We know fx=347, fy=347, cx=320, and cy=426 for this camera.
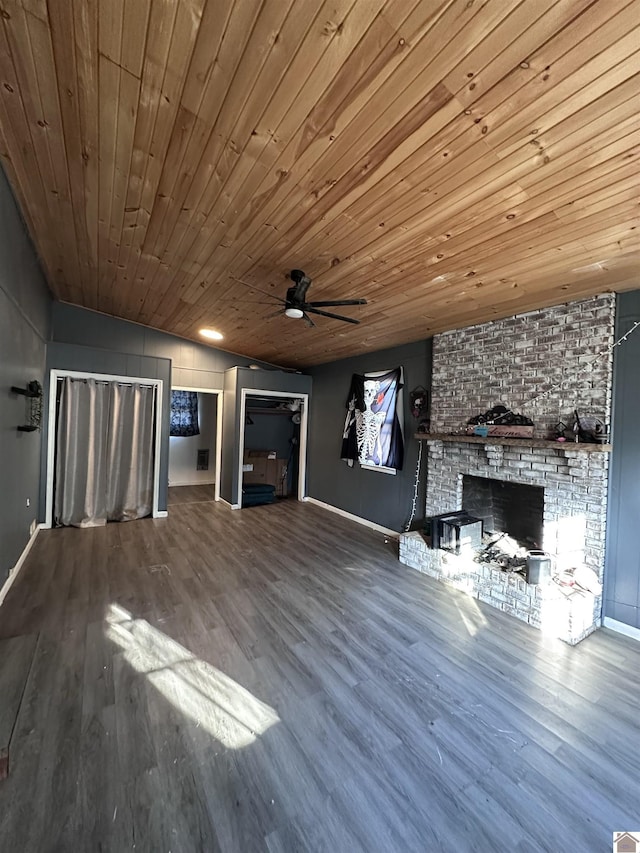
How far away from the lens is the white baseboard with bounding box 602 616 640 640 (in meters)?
2.70

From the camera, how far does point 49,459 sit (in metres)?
4.73

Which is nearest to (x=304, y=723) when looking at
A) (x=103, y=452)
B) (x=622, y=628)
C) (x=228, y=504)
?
(x=622, y=628)

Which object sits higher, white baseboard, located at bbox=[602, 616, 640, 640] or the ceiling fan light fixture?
the ceiling fan light fixture

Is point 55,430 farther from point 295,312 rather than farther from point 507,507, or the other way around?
point 507,507

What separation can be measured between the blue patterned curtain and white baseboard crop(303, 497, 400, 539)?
3139 mm

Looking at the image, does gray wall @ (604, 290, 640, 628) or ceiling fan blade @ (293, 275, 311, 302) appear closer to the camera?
gray wall @ (604, 290, 640, 628)

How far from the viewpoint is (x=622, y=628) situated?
2.76m

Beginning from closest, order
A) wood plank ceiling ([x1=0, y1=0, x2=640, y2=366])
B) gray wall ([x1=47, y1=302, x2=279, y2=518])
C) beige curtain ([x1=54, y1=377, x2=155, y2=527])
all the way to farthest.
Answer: wood plank ceiling ([x1=0, y1=0, x2=640, y2=366]) < beige curtain ([x1=54, y1=377, x2=155, y2=527]) < gray wall ([x1=47, y1=302, x2=279, y2=518])

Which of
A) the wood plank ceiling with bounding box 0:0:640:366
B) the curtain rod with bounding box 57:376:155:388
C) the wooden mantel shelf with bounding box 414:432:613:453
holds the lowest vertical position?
the wooden mantel shelf with bounding box 414:432:613:453

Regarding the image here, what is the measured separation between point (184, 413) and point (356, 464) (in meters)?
4.25

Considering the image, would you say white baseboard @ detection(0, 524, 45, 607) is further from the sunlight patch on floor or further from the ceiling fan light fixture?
the ceiling fan light fixture

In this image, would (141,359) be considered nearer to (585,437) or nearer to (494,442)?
(494,442)

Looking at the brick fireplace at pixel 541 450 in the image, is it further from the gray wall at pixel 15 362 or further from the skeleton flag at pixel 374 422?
the gray wall at pixel 15 362

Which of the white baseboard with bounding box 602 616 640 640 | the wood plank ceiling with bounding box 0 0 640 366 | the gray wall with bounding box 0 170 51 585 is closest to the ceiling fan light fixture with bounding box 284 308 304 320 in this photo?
the wood plank ceiling with bounding box 0 0 640 366
